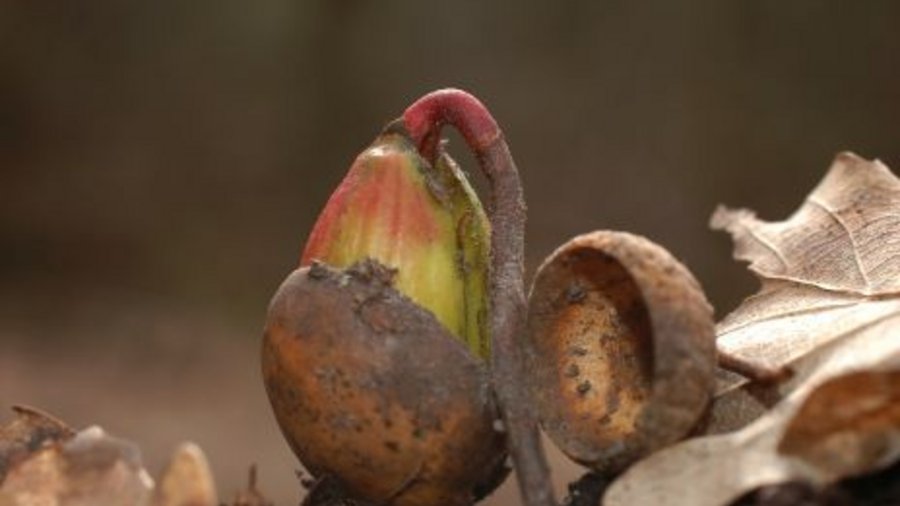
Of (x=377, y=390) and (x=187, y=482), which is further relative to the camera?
(x=377, y=390)

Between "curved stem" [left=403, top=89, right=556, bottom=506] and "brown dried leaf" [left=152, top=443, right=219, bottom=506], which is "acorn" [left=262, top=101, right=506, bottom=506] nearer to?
"curved stem" [left=403, top=89, right=556, bottom=506]

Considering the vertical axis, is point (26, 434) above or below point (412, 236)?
below

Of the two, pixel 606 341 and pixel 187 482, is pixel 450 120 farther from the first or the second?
pixel 187 482

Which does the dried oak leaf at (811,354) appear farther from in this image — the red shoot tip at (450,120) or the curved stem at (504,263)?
the red shoot tip at (450,120)

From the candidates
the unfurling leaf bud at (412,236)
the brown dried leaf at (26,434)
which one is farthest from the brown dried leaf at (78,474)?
the unfurling leaf bud at (412,236)

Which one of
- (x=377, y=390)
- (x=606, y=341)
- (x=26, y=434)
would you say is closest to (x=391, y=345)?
(x=377, y=390)

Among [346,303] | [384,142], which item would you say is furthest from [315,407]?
[384,142]

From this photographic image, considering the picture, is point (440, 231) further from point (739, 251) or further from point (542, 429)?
point (739, 251)
